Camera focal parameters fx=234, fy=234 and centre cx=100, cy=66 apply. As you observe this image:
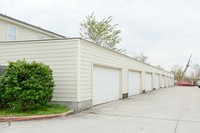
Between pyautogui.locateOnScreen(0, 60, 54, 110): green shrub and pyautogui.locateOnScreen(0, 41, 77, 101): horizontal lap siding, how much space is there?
112 cm

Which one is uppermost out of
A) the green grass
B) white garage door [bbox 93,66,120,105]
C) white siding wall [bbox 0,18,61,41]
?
white siding wall [bbox 0,18,61,41]

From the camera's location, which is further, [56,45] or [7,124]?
[56,45]

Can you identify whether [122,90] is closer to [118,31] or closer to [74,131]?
[74,131]

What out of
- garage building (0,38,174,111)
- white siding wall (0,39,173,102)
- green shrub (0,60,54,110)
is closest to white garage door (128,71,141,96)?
garage building (0,38,174,111)

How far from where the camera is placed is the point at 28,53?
35.1ft

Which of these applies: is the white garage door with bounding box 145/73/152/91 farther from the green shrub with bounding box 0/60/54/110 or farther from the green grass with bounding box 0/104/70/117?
the green shrub with bounding box 0/60/54/110

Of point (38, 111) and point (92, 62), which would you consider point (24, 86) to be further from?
point (92, 62)

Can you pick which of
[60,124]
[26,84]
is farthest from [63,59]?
[60,124]

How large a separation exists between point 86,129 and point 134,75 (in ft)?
41.2

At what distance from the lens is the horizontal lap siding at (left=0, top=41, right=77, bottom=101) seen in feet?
32.0

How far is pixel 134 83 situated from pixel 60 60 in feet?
31.5

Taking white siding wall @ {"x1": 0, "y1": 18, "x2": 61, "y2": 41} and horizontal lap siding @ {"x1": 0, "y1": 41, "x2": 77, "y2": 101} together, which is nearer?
horizontal lap siding @ {"x1": 0, "y1": 41, "x2": 77, "y2": 101}

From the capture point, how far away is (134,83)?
60.4 feet

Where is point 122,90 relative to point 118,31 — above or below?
below
